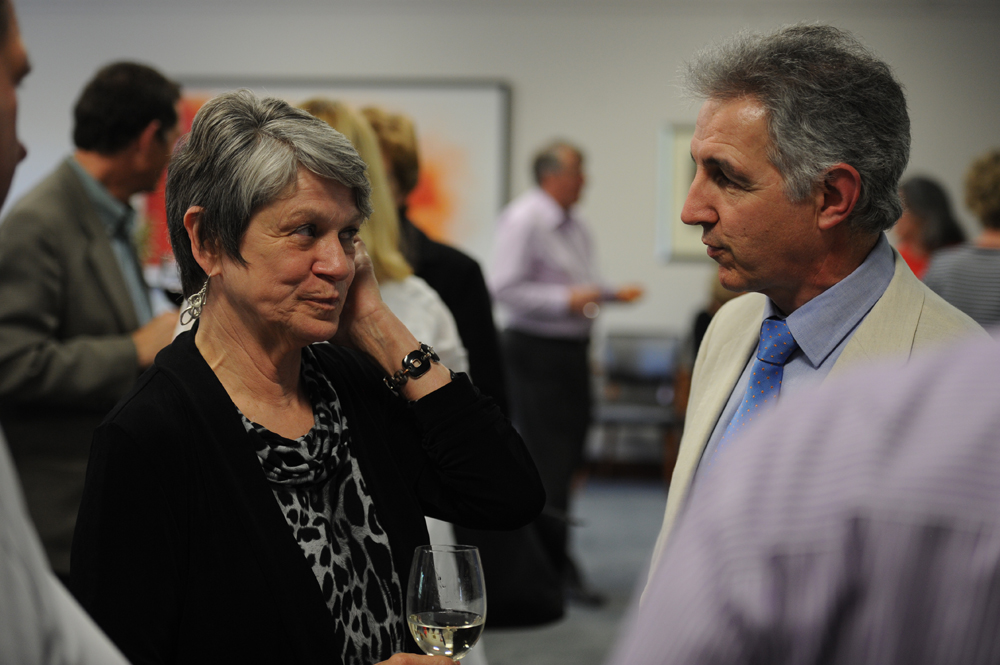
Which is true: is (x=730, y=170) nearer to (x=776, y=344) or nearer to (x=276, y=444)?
(x=776, y=344)

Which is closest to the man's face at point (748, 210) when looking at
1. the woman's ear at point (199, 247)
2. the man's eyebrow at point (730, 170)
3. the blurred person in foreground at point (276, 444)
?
Result: the man's eyebrow at point (730, 170)

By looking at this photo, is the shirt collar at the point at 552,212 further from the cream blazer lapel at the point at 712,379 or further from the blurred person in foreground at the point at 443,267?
the cream blazer lapel at the point at 712,379

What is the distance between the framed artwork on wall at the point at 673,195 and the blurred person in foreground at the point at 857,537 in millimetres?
6755

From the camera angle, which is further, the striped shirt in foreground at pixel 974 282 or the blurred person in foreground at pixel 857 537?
the striped shirt in foreground at pixel 974 282

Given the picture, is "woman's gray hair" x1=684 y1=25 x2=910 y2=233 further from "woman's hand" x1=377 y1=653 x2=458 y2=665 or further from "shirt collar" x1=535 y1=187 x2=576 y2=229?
"shirt collar" x1=535 y1=187 x2=576 y2=229

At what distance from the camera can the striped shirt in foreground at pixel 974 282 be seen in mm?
2854

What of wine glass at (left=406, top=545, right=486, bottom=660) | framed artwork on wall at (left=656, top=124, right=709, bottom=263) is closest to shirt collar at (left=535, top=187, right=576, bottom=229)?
framed artwork on wall at (left=656, top=124, right=709, bottom=263)

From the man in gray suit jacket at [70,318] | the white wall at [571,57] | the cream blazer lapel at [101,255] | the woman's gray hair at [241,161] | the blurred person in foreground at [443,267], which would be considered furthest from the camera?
the white wall at [571,57]

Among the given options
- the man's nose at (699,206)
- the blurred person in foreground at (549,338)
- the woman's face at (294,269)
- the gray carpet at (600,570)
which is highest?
the man's nose at (699,206)

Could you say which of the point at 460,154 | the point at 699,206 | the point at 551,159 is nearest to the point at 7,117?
the point at 699,206

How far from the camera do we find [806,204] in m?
1.36

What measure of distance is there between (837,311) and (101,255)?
1.72 m

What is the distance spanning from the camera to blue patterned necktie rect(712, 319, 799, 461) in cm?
139

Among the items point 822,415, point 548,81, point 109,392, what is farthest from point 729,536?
point 548,81
